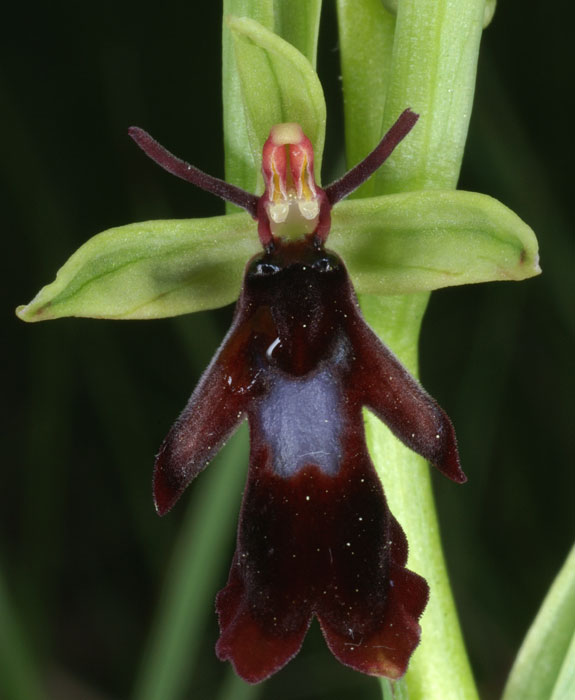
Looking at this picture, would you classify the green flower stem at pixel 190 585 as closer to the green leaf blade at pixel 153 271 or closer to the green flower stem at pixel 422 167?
the green flower stem at pixel 422 167

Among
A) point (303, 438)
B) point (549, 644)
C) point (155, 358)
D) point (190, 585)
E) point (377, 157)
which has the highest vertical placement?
point (377, 157)

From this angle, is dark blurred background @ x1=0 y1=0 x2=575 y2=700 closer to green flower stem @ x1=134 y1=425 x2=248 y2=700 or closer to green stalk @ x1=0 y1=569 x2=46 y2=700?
green stalk @ x1=0 y1=569 x2=46 y2=700

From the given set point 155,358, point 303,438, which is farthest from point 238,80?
point 155,358

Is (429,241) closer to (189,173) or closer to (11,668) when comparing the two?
(189,173)

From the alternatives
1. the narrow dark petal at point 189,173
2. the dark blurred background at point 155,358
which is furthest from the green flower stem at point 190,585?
the dark blurred background at point 155,358

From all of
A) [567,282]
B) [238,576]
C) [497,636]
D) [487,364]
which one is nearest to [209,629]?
[497,636]
